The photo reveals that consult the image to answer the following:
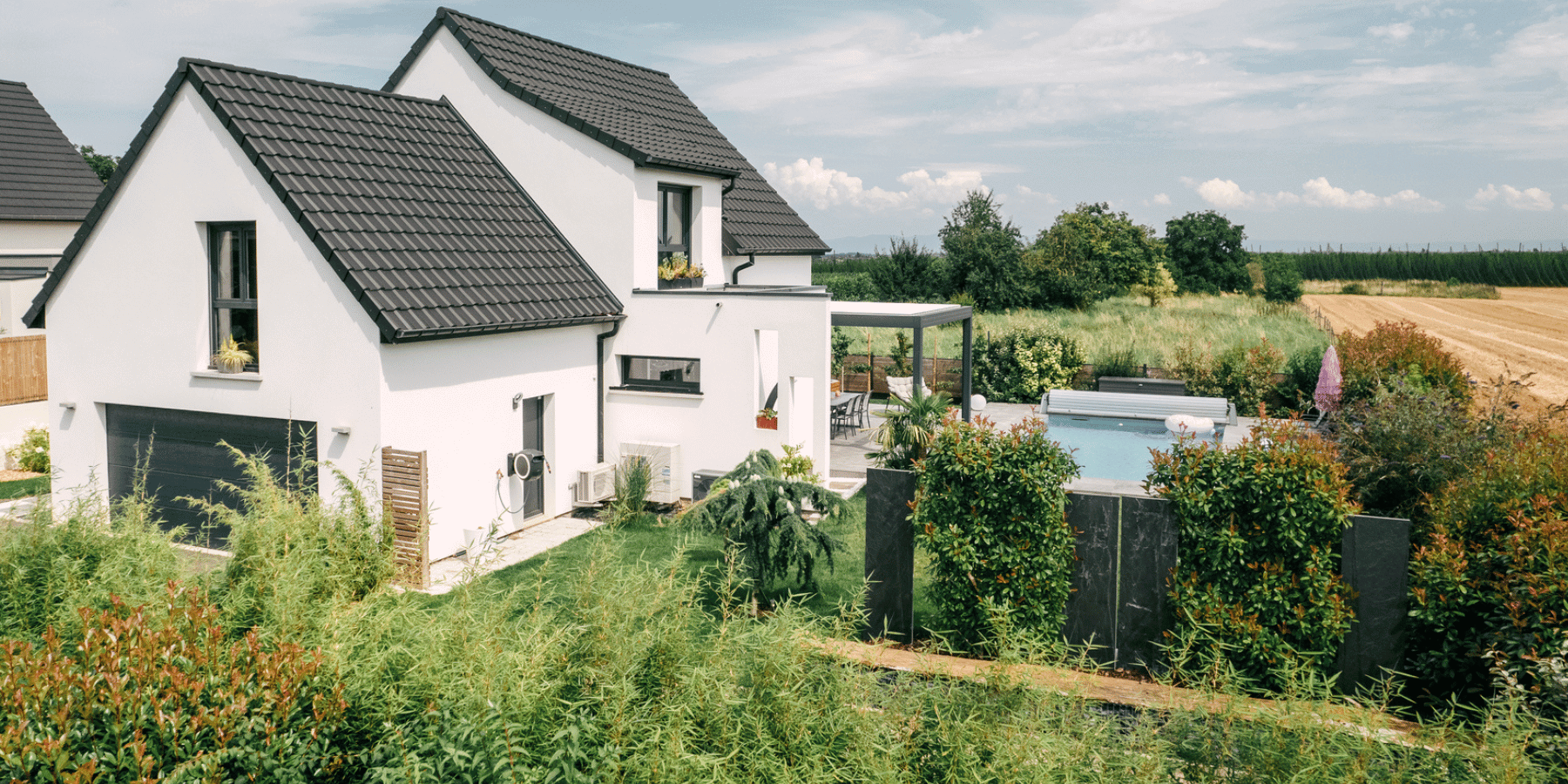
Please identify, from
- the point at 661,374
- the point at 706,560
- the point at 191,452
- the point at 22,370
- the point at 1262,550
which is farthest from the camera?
the point at 22,370

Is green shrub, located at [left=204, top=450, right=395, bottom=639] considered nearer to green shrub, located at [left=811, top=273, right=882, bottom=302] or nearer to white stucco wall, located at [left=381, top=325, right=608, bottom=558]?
white stucco wall, located at [left=381, top=325, right=608, bottom=558]

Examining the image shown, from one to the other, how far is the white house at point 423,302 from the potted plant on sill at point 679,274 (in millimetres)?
312

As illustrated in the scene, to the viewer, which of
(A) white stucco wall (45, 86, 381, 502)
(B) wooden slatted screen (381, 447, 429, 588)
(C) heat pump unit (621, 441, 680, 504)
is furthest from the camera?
(C) heat pump unit (621, 441, 680, 504)

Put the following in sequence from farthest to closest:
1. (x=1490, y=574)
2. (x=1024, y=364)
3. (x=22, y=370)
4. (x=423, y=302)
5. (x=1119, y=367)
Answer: (x=1024, y=364) → (x=1119, y=367) → (x=22, y=370) → (x=423, y=302) → (x=1490, y=574)

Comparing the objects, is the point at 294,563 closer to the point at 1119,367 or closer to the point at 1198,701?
the point at 1198,701

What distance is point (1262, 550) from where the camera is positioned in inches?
304

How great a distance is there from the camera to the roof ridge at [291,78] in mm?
12000

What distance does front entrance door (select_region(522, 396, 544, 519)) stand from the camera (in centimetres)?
1411

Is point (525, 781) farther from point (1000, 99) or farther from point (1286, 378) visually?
point (1000, 99)

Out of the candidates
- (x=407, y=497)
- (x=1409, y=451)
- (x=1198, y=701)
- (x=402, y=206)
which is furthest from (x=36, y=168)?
(x=1409, y=451)

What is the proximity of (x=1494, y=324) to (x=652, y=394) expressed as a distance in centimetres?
4843

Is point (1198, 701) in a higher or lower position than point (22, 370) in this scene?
lower

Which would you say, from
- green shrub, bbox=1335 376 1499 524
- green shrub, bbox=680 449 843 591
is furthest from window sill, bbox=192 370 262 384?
green shrub, bbox=1335 376 1499 524

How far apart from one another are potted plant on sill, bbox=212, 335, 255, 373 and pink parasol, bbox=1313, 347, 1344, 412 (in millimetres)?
18633
